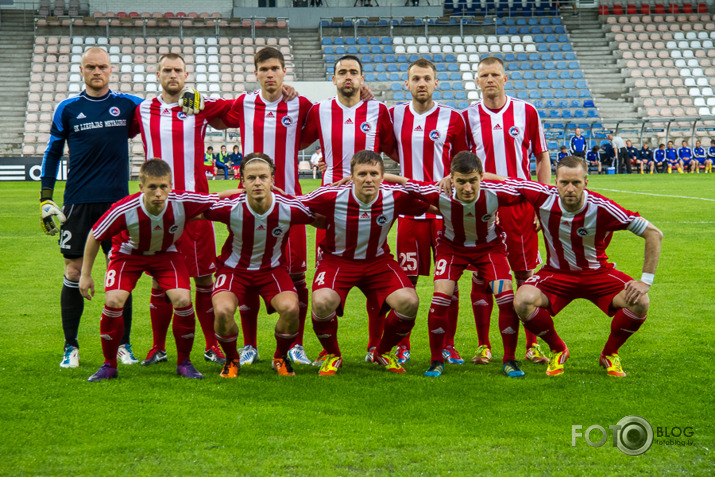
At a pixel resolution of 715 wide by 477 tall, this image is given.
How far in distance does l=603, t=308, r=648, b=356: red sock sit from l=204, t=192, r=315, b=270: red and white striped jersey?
2.00 m

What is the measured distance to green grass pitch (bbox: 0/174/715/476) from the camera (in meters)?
3.18

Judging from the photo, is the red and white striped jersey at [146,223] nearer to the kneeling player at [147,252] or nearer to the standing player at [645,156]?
the kneeling player at [147,252]

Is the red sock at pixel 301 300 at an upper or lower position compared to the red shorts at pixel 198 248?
lower

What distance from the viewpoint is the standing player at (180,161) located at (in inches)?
196

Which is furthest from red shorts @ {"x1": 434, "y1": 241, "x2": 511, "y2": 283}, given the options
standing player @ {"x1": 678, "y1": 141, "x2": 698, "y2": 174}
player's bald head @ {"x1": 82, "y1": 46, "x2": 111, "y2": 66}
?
standing player @ {"x1": 678, "y1": 141, "x2": 698, "y2": 174}

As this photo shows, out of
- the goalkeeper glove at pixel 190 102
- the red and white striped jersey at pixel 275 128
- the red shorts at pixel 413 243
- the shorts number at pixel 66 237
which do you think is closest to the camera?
the shorts number at pixel 66 237

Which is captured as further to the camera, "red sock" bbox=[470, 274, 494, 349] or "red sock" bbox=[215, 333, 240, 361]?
"red sock" bbox=[470, 274, 494, 349]

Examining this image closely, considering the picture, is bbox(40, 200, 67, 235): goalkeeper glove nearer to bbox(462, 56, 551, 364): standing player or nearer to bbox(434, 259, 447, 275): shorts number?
bbox(434, 259, 447, 275): shorts number

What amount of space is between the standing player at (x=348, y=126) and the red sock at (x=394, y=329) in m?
0.31

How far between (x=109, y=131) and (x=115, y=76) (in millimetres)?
25827

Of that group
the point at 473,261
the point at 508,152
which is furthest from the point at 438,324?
the point at 508,152

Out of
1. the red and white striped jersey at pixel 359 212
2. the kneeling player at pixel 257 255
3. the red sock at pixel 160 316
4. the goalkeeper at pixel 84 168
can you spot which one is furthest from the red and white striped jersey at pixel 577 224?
the goalkeeper at pixel 84 168
